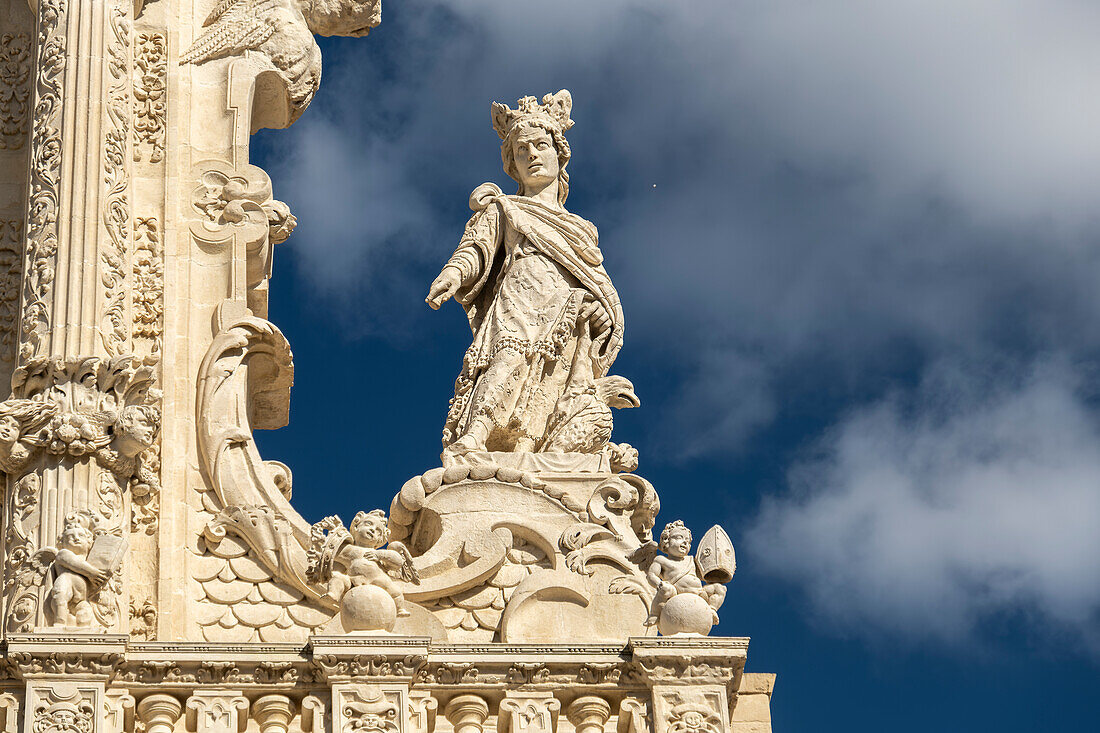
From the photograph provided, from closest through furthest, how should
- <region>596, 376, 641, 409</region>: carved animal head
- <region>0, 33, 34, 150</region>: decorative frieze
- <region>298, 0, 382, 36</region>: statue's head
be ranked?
1. <region>596, 376, 641, 409</region>: carved animal head
2. <region>0, 33, 34, 150</region>: decorative frieze
3. <region>298, 0, 382, 36</region>: statue's head

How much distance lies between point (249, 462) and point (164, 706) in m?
2.21

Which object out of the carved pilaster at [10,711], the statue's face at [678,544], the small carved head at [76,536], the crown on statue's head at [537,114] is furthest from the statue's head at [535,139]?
the carved pilaster at [10,711]

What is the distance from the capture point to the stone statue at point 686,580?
14992mm

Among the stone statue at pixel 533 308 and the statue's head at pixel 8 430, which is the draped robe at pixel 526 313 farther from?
the statue's head at pixel 8 430

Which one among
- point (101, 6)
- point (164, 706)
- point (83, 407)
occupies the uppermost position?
point (101, 6)

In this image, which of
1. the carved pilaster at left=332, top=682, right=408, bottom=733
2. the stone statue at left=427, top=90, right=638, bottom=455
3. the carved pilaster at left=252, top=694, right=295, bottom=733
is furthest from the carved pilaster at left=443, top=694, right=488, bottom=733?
the stone statue at left=427, top=90, right=638, bottom=455

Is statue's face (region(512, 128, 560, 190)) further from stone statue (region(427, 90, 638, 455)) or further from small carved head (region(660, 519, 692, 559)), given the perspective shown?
small carved head (region(660, 519, 692, 559))

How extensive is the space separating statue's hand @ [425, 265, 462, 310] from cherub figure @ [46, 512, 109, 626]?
3227 millimetres

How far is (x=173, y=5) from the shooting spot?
59.5 feet

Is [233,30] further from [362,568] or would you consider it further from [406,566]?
[362,568]

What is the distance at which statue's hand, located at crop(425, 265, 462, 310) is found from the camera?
1739 cm

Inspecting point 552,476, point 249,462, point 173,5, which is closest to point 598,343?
point 552,476

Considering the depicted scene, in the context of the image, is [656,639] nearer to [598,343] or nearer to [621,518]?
[621,518]

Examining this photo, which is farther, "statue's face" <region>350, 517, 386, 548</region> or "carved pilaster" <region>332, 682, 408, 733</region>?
"statue's face" <region>350, 517, 386, 548</region>
